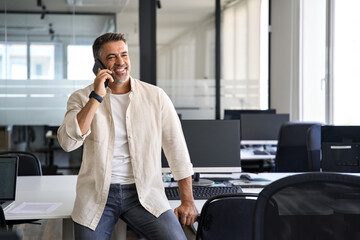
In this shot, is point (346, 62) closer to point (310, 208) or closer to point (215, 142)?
point (215, 142)

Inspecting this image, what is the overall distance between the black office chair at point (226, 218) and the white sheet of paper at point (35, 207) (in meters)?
0.76

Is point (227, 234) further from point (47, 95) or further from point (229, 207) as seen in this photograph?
point (47, 95)

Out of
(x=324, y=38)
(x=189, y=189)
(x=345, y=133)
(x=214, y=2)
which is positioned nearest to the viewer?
(x=189, y=189)

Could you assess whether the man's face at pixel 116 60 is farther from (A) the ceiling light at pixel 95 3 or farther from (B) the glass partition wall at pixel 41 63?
(A) the ceiling light at pixel 95 3

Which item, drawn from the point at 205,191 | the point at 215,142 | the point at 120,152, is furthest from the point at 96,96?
the point at 215,142

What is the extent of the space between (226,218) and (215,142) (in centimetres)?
98

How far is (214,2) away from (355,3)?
237 centimetres

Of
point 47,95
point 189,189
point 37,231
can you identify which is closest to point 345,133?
point 189,189

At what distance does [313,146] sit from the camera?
4016 mm

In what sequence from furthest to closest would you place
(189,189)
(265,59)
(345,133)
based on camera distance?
(265,59), (345,133), (189,189)

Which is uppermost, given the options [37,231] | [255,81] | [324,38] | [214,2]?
[214,2]

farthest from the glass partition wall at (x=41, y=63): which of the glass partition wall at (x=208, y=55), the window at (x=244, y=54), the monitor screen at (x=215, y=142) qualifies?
the monitor screen at (x=215, y=142)

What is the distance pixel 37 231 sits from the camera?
4.52 metres

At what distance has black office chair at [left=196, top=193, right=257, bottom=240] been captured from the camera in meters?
2.23
